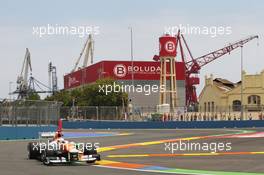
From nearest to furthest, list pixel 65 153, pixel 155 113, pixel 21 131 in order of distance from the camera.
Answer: pixel 65 153 → pixel 21 131 → pixel 155 113

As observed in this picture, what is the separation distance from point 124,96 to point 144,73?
11802mm

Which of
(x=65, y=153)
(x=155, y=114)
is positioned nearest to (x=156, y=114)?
(x=155, y=114)

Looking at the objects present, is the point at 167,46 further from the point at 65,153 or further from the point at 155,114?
the point at 65,153

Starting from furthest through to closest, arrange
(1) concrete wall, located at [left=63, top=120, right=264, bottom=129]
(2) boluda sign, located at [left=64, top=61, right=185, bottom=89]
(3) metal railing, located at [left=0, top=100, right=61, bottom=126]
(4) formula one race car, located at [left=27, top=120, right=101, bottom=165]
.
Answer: (2) boluda sign, located at [left=64, top=61, right=185, bottom=89]
(1) concrete wall, located at [left=63, top=120, right=264, bottom=129]
(3) metal railing, located at [left=0, top=100, right=61, bottom=126]
(4) formula one race car, located at [left=27, top=120, right=101, bottom=165]

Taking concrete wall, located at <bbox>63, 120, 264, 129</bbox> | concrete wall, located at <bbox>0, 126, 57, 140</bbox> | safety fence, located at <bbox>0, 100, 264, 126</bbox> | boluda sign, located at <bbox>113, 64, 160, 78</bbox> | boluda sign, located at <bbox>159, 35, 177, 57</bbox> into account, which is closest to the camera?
concrete wall, located at <bbox>0, 126, 57, 140</bbox>

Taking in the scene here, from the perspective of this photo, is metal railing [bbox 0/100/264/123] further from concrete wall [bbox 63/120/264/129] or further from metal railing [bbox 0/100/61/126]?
metal railing [bbox 0/100/61/126]

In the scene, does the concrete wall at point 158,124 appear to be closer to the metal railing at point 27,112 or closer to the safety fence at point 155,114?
the safety fence at point 155,114

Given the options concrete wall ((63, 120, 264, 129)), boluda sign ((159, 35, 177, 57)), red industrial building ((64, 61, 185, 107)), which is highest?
boluda sign ((159, 35, 177, 57))

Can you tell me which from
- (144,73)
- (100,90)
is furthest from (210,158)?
(144,73)

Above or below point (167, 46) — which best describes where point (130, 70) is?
below

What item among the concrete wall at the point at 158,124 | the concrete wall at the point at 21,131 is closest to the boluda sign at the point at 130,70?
the concrete wall at the point at 158,124

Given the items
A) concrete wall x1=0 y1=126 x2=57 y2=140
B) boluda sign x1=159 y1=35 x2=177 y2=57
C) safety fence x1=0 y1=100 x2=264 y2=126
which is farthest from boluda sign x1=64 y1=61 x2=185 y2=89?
concrete wall x1=0 y1=126 x2=57 y2=140

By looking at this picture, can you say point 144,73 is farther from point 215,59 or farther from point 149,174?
point 149,174

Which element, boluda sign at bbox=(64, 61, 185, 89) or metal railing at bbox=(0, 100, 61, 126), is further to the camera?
boluda sign at bbox=(64, 61, 185, 89)
